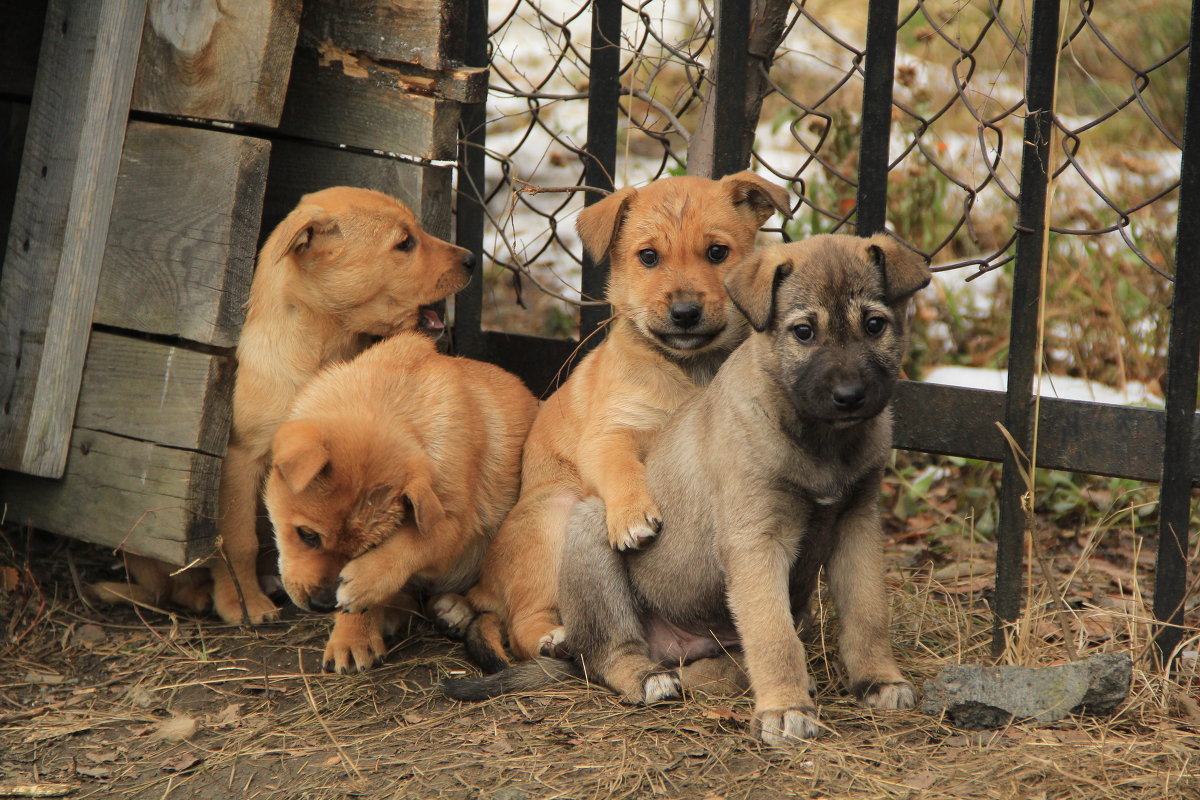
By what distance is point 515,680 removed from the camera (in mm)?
3951

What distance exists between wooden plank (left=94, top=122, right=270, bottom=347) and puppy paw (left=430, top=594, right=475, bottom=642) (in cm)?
138

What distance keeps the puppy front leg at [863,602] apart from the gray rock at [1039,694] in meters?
0.23

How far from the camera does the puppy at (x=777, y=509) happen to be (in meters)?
3.47

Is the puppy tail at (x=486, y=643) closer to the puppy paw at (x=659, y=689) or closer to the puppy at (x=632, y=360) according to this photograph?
the puppy at (x=632, y=360)

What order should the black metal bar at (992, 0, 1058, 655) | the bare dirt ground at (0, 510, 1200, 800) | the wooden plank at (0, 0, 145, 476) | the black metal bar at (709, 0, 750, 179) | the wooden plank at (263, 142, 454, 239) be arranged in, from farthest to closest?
the wooden plank at (263, 142, 454, 239) < the wooden plank at (0, 0, 145, 476) < the black metal bar at (709, 0, 750, 179) < the black metal bar at (992, 0, 1058, 655) < the bare dirt ground at (0, 510, 1200, 800)

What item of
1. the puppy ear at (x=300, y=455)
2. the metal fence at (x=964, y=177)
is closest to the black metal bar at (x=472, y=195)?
the metal fence at (x=964, y=177)

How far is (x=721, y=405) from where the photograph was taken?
12.6 feet

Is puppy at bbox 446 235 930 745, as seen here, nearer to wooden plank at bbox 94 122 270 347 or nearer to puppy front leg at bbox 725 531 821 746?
puppy front leg at bbox 725 531 821 746

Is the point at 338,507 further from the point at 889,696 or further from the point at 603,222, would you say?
the point at 889,696

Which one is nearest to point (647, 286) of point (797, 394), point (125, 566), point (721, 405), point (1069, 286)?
point (721, 405)

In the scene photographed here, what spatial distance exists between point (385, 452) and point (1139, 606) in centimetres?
278

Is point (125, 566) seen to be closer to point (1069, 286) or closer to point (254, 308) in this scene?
point (254, 308)

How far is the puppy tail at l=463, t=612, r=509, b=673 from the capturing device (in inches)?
166

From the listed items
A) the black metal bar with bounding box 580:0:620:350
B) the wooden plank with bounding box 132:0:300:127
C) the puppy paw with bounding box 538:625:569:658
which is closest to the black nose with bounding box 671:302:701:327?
the black metal bar with bounding box 580:0:620:350
